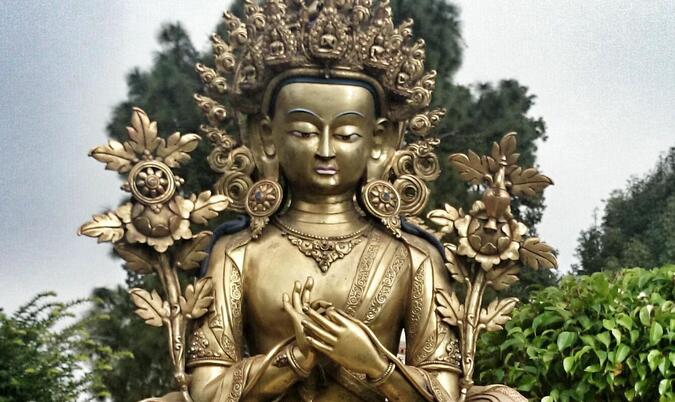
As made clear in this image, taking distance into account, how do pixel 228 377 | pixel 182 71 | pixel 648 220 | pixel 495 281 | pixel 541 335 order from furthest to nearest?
pixel 648 220 < pixel 182 71 < pixel 541 335 < pixel 495 281 < pixel 228 377

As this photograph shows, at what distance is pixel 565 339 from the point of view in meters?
4.52

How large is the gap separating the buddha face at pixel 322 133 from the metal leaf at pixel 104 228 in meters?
0.67

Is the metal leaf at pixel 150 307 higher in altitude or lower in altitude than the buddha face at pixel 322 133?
lower

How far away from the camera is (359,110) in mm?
4023

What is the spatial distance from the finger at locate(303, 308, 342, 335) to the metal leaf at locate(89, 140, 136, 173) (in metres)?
0.86

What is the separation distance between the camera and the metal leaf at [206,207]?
388 cm

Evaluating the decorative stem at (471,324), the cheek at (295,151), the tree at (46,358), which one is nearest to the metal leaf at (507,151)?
the decorative stem at (471,324)

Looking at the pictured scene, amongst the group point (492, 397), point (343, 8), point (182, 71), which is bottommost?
point (492, 397)

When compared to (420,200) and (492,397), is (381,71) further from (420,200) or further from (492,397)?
(492,397)

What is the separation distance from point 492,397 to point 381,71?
1.28 meters

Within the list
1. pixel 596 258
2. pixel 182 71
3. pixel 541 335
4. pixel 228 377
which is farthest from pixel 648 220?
pixel 228 377

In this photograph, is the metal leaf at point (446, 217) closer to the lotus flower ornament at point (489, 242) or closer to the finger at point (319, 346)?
the lotus flower ornament at point (489, 242)

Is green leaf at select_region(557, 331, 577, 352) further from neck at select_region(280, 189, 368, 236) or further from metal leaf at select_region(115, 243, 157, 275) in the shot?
metal leaf at select_region(115, 243, 157, 275)

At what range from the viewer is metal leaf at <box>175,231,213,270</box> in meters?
3.89
